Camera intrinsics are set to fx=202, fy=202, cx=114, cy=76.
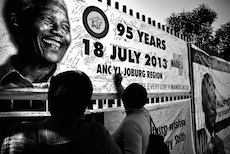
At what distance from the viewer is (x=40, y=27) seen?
1.82 metres

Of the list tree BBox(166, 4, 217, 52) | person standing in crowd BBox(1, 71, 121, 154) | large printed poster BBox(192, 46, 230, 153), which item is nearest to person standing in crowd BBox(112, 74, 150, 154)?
person standing in crowd BBox(1, 71, 121, 154)

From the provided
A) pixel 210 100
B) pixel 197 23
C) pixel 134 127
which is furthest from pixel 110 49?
pixel 197 23

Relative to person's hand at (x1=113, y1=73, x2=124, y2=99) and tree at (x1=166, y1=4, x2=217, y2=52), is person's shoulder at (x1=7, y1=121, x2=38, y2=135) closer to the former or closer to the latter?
person's hand at (x1=113, y1=73, x2=124, y2=99)

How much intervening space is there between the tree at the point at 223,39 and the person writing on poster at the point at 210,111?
48.6 ft

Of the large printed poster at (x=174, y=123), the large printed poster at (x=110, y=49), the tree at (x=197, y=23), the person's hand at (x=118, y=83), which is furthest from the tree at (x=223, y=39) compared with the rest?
the person's hand at (x=118, y=83)

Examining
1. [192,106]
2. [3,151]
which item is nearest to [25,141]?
[3,151]

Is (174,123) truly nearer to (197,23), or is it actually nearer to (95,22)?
(95,22)

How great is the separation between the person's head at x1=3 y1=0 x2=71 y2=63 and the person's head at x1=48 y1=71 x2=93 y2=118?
2.73 ft

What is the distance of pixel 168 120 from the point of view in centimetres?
365

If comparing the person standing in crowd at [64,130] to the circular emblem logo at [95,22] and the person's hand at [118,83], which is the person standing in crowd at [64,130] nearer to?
the circular emblem logo at [95,22]

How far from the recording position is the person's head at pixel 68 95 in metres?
1.08

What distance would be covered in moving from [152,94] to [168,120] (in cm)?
77

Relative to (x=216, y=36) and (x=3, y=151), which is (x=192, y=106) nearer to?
(x=3, y=151)

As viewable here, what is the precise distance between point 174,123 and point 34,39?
3.01 meters
